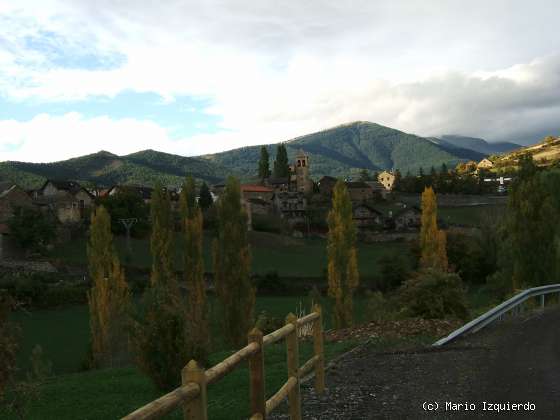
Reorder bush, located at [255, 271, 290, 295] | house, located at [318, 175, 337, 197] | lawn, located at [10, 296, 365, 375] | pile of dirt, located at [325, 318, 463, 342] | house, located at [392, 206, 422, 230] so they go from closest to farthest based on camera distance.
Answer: pile of dirt, located at [325, 318, 463, 342] < lawn, located at [10, 296, 365, 375] < bush, located at [255, 271, 290, 295] < house, located at [392, 206, 422, 230] < house, located at [318, 175, 337, 197]

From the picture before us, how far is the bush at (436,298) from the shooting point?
16.4m

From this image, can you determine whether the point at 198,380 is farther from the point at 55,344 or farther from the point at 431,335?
the point at 55,344

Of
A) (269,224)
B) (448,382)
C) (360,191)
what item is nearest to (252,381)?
(448,382)

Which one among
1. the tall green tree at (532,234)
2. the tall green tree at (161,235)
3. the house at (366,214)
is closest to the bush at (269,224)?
the house at (366,214)

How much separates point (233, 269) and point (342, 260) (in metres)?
7.85

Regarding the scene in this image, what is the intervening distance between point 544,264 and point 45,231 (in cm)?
5745

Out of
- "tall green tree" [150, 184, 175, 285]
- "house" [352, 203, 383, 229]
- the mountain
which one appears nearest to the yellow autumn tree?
"tall green tree" [150, 184, 175, 285]

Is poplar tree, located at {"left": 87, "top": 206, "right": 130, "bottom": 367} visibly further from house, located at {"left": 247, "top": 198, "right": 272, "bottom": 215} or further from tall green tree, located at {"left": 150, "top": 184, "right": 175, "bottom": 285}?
house, located at {"left": 247, "top": 198, "right": 272, "bottom": 215}

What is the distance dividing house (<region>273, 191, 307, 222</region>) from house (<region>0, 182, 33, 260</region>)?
45159 millimetres

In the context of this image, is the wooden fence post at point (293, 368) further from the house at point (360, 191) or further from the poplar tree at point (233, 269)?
the house at point (360, 191)

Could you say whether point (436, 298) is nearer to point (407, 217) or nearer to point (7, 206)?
point (7, 206)

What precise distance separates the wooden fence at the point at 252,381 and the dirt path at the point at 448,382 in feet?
2.17

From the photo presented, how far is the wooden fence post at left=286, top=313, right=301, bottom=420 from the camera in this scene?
6.57 m

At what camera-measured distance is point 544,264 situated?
2275 centimetres
